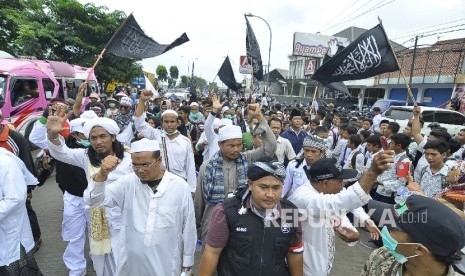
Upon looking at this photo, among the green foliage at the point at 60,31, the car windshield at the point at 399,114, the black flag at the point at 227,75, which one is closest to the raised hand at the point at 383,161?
the black flag at the point at 227,75

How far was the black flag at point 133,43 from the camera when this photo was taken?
620cm

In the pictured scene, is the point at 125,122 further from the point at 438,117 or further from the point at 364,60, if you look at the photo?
the point at 438,117

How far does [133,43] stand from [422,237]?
19.9 feet

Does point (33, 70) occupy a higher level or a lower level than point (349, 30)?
lower

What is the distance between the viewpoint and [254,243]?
210 cm

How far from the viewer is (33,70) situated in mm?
10672

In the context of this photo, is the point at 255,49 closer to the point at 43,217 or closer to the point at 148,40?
the point at 148,40

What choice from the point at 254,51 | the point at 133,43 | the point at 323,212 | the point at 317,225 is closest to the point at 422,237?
the point at 323,212

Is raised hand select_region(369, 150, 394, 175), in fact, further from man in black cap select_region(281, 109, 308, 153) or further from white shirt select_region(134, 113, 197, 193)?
man in black cap select_region(281, 109, 308, 153)

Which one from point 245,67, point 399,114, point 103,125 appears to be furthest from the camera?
point 245,67

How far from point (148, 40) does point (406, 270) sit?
617cm

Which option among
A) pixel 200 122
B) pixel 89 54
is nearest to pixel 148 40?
pixel 200 122

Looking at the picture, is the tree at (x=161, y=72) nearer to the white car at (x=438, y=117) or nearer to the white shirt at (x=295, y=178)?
the white car at (x=438, y=117)

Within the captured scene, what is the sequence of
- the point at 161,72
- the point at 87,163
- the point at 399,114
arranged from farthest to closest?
the point at 161,72 → the point at 399,114 → the point at 87,163
